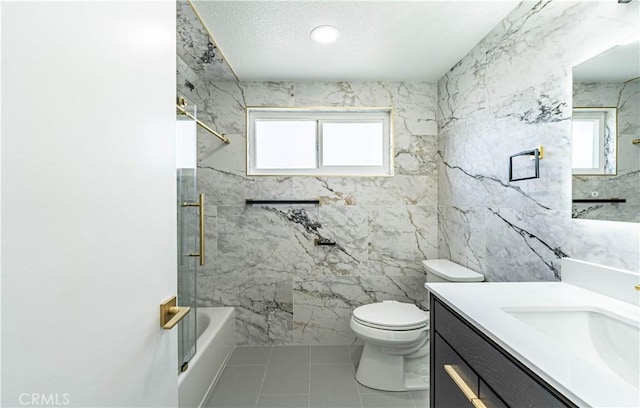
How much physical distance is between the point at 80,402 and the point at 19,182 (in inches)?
16.2

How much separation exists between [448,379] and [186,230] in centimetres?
137

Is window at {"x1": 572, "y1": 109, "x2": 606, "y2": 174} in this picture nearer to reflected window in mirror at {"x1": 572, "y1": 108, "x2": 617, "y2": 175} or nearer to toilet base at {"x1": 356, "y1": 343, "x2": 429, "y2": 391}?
reflected window in mirror at {"x1": 572, "y1": 108, "x2": 617, "y2": 175}

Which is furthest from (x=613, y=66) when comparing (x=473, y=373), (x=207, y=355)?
(x=207, y=355)

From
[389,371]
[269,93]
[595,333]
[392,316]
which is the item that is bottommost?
[389,371]

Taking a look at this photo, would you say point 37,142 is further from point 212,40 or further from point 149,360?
point 212,40

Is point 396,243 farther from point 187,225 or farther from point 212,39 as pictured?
point 212,39

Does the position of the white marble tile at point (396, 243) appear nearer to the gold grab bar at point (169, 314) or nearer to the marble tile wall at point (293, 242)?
the marble tile wall at point (293, 242)

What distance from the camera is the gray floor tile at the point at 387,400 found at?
1674 millimetres

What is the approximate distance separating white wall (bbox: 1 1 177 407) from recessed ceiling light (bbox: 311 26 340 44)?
→ 1.14 m

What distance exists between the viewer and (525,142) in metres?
1.43

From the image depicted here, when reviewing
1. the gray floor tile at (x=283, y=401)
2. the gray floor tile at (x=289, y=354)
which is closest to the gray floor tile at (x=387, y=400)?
the gray floor tile at (x=283, y=401)

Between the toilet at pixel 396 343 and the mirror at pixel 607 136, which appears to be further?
the toilet at pixel 396 343

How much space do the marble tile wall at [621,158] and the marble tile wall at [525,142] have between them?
0.05 metres

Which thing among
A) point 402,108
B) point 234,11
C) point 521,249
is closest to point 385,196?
point 402,108
